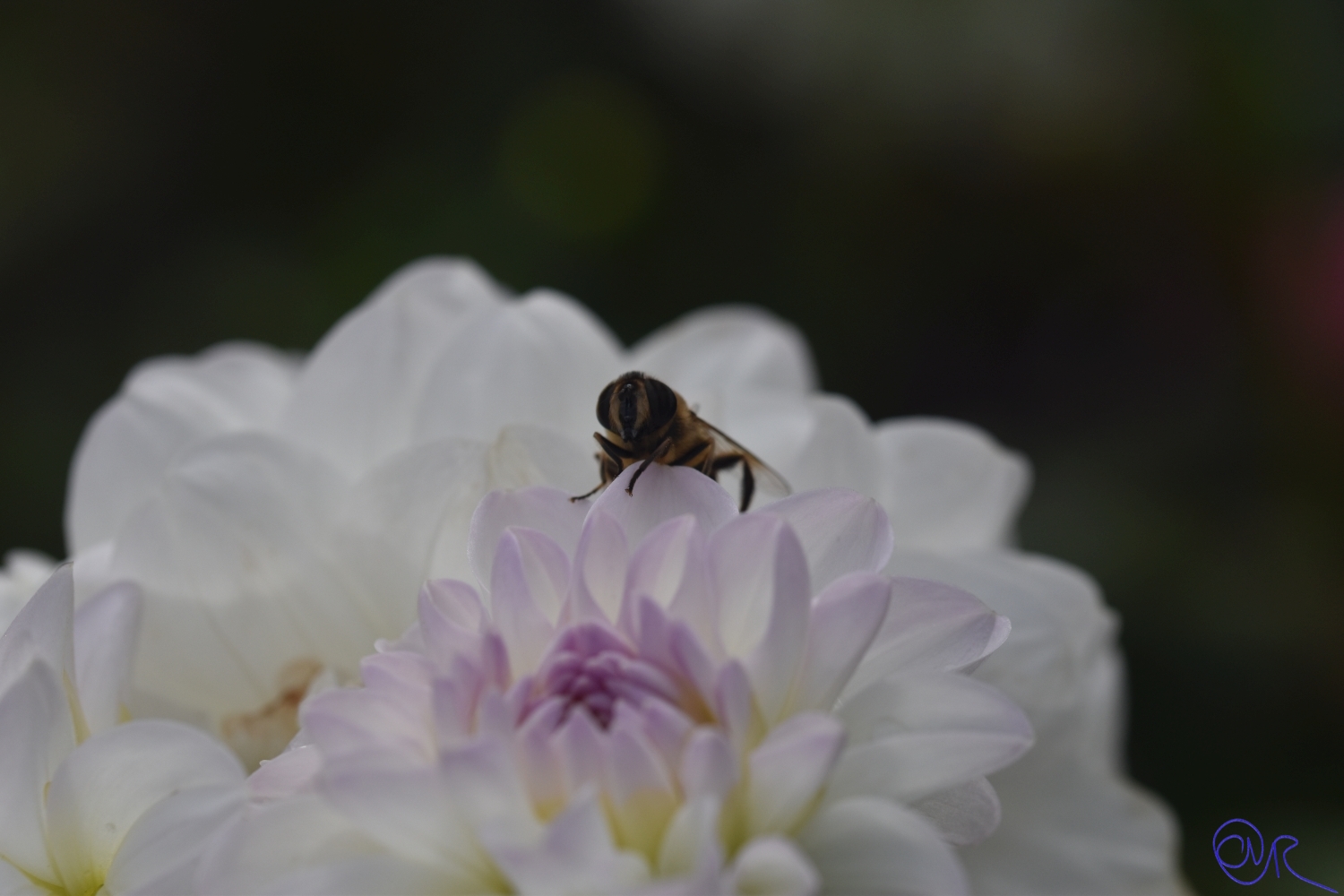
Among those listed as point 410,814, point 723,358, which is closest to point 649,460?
point 410,814

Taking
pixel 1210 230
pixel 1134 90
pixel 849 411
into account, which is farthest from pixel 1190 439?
pixel 849 411

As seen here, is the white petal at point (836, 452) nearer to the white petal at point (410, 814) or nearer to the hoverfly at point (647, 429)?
the hoverfly at point (647, 429)

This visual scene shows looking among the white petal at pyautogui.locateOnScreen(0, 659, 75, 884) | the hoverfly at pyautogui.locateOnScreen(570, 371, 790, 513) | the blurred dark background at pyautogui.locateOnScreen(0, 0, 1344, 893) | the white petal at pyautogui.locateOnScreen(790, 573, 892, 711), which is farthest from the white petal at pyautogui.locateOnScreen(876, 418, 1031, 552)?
the blurred dark background at pyautogui.locateOnScreen(0, 0, 1344, 893)

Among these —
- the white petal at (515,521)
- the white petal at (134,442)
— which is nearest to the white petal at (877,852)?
the white petal at (515,521)

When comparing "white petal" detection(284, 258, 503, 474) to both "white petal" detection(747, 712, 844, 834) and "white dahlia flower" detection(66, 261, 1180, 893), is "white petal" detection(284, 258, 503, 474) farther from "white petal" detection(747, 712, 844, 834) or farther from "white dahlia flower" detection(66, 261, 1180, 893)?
"white petal" detection(747, 712, 844, 834)

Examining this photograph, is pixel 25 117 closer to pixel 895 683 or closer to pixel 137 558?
pixel 137 558

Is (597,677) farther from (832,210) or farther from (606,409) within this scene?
(832,210)
